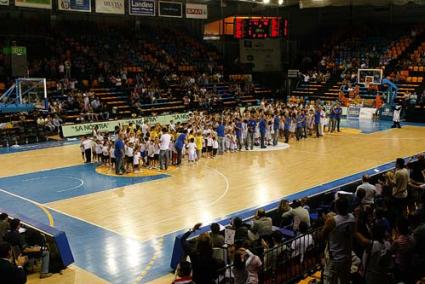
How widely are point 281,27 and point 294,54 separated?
33.0ft

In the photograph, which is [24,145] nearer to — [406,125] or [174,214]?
[174,214]

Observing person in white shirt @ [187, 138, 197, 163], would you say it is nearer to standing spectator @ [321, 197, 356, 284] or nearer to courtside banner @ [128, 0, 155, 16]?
standing spectator @ [321, 197, 356, 284]

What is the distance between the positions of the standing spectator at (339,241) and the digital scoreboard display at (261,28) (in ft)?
96.4

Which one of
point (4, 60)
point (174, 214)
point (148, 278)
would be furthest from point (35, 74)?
point (148, 278)

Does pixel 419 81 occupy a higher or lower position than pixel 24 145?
higher

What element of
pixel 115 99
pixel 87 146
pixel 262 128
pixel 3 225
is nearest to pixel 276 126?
pixel 262 128

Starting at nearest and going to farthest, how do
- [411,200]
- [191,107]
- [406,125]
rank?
1. [411,200]
2. [406,125]
3. [191,107]

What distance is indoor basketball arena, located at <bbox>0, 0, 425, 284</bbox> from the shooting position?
827 cm

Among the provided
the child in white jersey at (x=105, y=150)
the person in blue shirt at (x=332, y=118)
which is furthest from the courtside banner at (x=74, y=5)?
the person in blue shirt at (x=332, y=118)

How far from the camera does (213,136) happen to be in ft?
66.9

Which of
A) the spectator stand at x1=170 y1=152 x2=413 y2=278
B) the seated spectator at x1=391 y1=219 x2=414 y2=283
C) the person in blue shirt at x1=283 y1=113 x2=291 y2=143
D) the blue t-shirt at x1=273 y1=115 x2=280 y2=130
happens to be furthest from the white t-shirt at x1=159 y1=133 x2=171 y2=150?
the seated spectator at x1=391 y1=219 x2=414 y2=283

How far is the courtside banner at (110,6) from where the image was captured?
29.9m

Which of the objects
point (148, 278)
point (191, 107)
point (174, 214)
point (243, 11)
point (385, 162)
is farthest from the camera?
point (243, 11)

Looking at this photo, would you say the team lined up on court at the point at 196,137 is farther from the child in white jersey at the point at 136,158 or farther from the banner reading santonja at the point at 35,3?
the banner reading santonja at the point at 35,3
